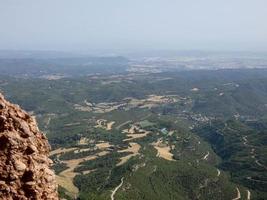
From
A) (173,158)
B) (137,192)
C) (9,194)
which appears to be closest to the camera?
(9,194)

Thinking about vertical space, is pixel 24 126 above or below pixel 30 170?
above

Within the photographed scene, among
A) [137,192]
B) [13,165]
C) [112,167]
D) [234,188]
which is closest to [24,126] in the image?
[13,165]

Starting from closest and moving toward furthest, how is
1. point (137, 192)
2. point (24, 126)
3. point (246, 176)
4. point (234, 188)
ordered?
point (24, 126) → point (137, 192) → point (234, 188) → point (246, 176)

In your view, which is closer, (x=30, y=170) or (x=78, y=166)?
(x=30, y=170)

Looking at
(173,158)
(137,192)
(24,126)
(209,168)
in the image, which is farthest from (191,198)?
(24,126)

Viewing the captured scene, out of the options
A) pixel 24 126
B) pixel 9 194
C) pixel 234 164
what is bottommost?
Result: pixel 234 164

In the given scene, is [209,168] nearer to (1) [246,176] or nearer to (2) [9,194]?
(1) [246,176]

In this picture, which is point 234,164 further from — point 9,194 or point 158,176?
point 9,194
